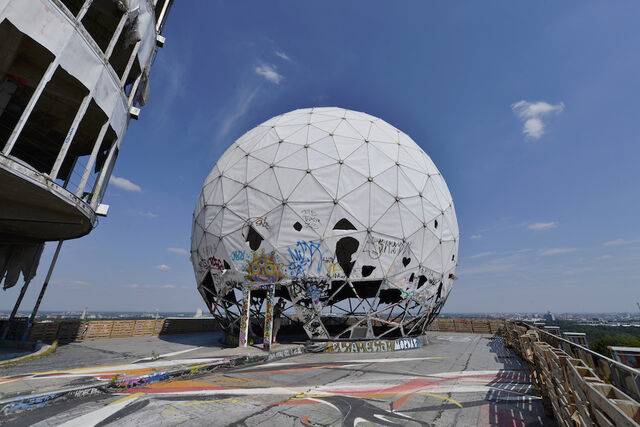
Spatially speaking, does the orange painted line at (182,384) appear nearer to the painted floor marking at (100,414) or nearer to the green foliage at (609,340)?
the painted floor marking at (100,414)

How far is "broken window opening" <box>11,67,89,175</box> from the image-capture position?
10.6 m

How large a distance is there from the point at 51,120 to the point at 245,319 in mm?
13318

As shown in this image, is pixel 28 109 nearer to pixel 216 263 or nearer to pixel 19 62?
pixel 19 62

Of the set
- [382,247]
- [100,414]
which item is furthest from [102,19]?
[382,247]

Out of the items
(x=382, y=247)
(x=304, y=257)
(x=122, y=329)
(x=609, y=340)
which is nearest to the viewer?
(x=304, y=257)

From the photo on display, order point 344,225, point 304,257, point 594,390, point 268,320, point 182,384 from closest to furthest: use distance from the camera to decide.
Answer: point 594,390 < point 182,384 < point 268,320 < point 304,257 < point 344,225

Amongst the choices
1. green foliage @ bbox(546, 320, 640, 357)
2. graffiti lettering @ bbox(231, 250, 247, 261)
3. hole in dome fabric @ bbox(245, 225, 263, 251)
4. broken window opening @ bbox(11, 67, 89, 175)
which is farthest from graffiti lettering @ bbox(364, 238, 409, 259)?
broken window opening @ bbox(11, 67, 89, 175)

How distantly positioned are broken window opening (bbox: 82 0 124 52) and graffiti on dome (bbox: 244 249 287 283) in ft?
41.7

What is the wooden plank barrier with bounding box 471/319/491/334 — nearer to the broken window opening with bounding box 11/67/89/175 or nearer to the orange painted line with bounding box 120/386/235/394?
the orange painted line with bounding box 120/386/235/394

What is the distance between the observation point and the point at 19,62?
977 centimetres

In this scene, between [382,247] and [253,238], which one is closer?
[382,247]

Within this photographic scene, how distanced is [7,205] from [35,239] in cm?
709

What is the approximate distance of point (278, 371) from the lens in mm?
8758

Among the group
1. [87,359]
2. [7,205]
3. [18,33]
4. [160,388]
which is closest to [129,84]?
[18,33]
